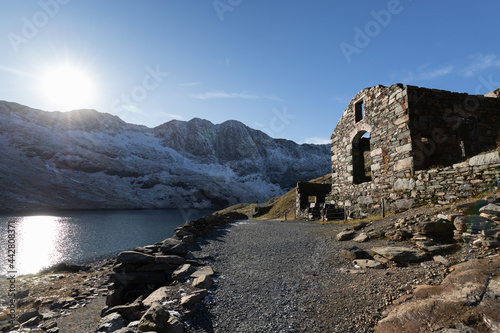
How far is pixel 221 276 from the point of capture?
23.3 ft

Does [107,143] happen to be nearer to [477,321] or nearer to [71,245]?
[71,245]

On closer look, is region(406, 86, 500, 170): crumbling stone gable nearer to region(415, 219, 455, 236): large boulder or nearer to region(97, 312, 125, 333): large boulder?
region(415, 219, 455, 236): large boulder

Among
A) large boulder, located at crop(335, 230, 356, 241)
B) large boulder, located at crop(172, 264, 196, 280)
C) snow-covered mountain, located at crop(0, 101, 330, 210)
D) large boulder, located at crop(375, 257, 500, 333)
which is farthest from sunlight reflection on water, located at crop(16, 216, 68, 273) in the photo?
snow-covered mountain, located at crop(0, 101, 330, 210)

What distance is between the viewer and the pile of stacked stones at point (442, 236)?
5.70 m

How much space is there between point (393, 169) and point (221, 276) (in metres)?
10.4

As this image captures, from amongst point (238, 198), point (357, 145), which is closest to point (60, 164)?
point (238, 198)

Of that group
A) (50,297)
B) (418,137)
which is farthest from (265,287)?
(50,297)

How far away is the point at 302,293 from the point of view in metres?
5.61

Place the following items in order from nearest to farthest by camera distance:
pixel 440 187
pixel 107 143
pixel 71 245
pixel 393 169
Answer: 1. pixel 440 187
2. pixel 393 169
3. pixel 71 245
4. pixel 107 143

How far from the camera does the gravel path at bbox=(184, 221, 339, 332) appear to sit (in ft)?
15.4

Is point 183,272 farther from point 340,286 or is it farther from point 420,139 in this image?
point 420,139

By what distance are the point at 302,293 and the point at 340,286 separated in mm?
930

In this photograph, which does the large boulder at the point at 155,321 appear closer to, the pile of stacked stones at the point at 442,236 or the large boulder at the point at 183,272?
the large boulder at the point at 183,272

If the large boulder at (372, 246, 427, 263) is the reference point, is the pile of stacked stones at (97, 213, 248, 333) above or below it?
below
